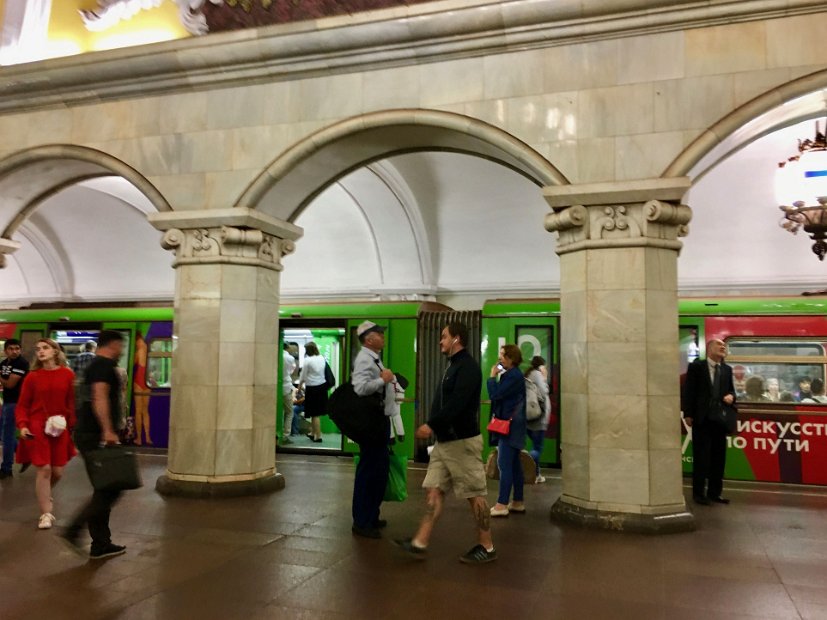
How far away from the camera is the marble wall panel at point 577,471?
598 cm

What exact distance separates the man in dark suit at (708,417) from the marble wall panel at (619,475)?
1581 millimetres

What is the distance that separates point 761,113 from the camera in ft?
19.2

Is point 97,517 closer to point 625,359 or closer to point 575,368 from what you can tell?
point 575,368

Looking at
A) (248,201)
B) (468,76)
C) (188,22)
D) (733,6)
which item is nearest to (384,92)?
(468,76)

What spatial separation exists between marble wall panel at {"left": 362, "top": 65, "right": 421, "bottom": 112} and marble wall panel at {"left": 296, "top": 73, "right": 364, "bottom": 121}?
0.10m

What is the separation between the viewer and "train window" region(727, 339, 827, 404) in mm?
8078

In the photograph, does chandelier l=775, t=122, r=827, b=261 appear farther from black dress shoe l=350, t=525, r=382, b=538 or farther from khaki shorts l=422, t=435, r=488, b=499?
black dress shoe l=350, t=525, r=382, b=538

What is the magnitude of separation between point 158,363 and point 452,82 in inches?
279

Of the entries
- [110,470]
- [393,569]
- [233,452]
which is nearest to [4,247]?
[233,452]

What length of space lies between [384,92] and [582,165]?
218cm

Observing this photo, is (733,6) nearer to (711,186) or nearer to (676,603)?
(676,603)

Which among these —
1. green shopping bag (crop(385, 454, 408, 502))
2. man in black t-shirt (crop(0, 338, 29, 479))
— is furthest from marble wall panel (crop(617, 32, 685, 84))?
man in black t-shirt (crop(0, 338, 29, 479))

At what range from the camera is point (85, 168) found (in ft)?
29.1

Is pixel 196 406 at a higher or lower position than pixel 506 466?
higher
